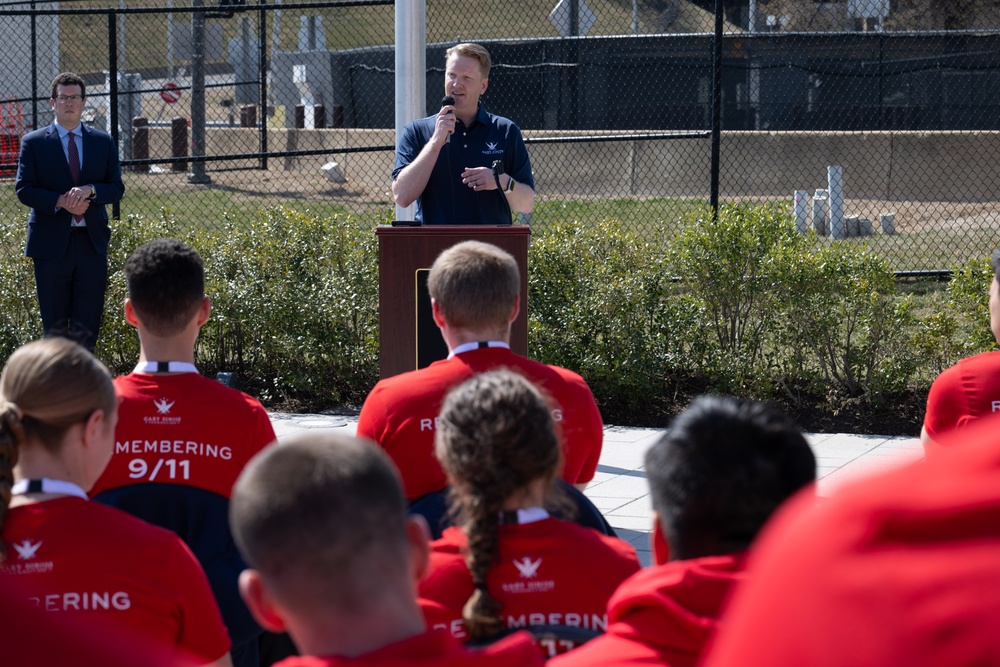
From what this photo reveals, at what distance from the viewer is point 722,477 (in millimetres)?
1802

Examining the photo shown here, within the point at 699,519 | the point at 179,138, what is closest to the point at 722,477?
the point at 699,519

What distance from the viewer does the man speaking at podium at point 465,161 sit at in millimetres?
5738

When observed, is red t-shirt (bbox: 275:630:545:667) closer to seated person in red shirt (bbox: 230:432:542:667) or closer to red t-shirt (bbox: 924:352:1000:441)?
seated person in red shirt (bbox: 230:432:542:667)

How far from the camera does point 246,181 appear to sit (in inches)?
918

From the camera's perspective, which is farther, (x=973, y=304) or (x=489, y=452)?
(x=973, y=304)

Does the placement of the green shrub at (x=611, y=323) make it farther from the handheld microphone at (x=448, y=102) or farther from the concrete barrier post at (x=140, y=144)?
the concrete barrier post at (x=140, y=144)

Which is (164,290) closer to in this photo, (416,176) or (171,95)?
(416,176)

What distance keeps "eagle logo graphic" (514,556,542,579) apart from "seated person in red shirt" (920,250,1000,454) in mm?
1794

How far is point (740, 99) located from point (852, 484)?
61.5ft

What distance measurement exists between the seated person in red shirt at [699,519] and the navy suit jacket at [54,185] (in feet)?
21.9

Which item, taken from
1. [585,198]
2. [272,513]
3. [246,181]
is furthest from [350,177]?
[272,513]

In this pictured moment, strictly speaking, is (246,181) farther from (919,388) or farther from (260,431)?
(260,431)

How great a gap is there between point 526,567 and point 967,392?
1.98 metres

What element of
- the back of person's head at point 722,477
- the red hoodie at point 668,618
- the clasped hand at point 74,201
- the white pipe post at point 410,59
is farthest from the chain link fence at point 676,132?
the red hoodie at point 668,618
